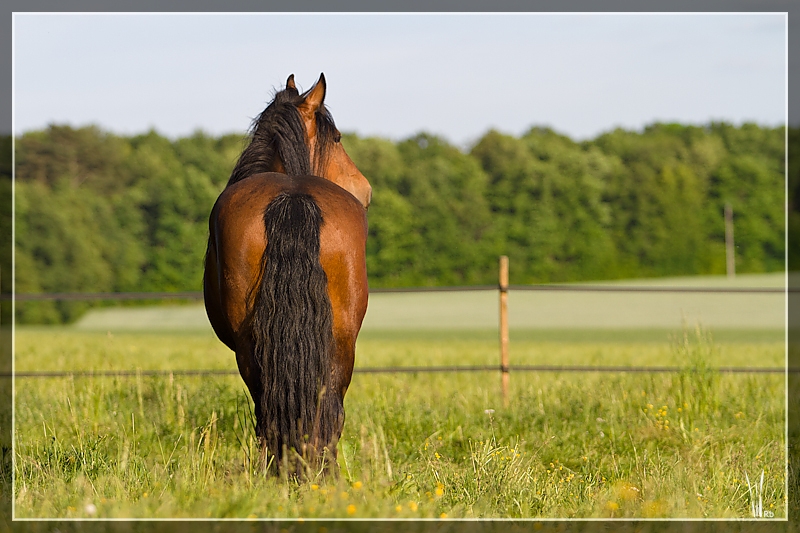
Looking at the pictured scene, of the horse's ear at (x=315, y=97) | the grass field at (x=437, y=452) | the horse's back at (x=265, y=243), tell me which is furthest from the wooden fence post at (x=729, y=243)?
the horse's back at (x=265, y=243)

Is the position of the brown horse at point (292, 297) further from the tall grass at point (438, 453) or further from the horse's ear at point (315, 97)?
the horse's ear at point (315, 97)

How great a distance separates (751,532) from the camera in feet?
9.76

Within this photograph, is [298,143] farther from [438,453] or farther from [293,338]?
[438,453]

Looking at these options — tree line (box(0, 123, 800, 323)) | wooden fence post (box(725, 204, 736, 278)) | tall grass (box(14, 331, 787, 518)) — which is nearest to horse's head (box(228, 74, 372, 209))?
tall grass (box(14, 331, 787, 518))

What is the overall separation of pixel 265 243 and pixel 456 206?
33517 millimetres

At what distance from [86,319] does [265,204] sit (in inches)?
1134

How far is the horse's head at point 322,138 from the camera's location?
4613 mm

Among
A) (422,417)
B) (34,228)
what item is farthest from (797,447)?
(34,228)

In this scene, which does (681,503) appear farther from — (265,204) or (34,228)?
(34,228)

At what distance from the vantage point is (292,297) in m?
3.66

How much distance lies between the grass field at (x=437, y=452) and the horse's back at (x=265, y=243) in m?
0.69

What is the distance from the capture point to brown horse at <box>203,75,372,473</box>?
3664 mm

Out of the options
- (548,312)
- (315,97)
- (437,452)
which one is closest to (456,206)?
(548,312)

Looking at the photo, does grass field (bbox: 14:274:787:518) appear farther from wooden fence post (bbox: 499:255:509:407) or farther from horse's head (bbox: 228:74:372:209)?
horse's head (bbox: 228:74:372:209)
